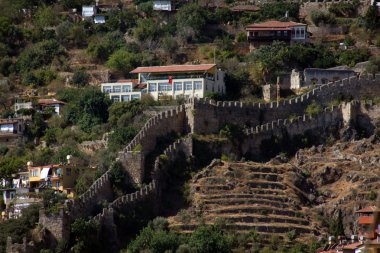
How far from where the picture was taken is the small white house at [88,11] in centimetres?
8988

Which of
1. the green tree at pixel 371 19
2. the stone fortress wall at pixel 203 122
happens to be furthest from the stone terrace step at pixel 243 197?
the green tree at pixel 371 19

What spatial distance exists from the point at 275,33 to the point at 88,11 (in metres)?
15.9

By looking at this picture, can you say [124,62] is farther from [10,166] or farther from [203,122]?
[10,166]

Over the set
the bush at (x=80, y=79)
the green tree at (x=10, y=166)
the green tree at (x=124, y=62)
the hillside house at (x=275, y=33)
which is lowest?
the green tree at (x=10, y=166)

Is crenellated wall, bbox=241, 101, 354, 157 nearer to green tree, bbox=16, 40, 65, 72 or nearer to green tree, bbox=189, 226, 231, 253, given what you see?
green tree, bbox=189, 226, 231, 253

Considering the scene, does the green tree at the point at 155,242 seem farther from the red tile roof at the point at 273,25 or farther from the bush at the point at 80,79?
the red tile roof at the point at 273,25

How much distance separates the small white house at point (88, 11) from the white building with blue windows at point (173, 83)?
56.1 ft

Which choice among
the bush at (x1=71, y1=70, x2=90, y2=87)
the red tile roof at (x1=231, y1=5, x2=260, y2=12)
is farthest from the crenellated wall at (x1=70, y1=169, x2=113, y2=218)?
the red tile roof at (x1=231, y1=5, x2=260, y2=12)

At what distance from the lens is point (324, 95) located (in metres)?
67.6

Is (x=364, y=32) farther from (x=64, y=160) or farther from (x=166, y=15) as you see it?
(x=64, y=160)

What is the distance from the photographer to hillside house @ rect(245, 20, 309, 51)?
79375 mm

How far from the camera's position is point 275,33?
7944 cm

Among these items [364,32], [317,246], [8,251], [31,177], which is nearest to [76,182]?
[31,177]

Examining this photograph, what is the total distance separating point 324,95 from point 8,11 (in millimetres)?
30317
